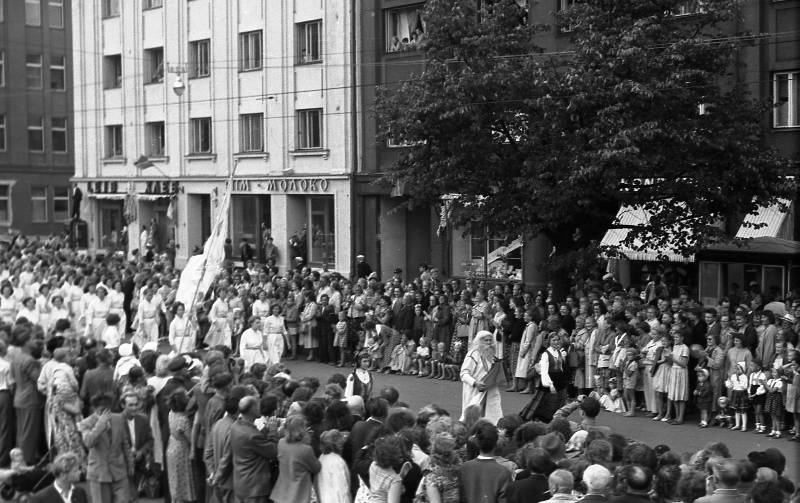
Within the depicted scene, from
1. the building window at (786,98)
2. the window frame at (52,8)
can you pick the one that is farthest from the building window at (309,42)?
the window frame at (52,8)

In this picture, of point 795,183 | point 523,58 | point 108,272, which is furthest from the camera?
point 108,272

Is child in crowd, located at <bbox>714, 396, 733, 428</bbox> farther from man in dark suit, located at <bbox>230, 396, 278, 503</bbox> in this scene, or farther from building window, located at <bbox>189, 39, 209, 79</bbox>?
building window, located at <bbox>189, 39, 209, 79</bbox>

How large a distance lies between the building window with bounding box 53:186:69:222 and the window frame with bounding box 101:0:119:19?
14129 mm

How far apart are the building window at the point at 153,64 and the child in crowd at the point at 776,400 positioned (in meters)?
32.8

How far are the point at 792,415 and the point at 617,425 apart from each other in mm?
2624

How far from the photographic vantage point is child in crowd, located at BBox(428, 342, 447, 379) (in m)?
22.6

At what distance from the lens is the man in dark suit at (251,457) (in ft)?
34.9

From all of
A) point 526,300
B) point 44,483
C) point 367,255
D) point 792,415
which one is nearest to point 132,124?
point 367,255

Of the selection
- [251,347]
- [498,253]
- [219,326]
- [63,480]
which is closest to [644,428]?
[251,347]

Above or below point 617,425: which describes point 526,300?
above

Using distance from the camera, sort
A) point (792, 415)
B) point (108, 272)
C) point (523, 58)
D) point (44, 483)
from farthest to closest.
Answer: point (108, 272) < point (523, 58) < point (792, 415) < point (44, 483)

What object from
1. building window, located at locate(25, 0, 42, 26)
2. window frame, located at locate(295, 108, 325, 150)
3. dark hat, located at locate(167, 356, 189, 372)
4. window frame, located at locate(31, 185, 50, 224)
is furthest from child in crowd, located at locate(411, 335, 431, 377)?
building window, located at locate(25, 0, 42, 26)

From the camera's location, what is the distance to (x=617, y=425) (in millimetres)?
17906

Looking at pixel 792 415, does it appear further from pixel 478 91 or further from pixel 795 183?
pixel 478 91
